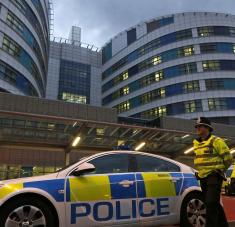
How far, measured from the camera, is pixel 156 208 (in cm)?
520

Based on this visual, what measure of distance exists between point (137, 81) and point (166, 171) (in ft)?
171

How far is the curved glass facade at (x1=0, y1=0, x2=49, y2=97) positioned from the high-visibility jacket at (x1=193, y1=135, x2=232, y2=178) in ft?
96.8

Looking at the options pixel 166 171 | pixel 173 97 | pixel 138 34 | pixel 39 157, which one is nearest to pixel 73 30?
pixel 138 34

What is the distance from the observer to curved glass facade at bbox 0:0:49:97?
108ft

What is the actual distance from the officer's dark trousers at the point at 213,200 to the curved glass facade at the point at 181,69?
4463 centimetres

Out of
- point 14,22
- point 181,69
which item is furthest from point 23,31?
point 181,69

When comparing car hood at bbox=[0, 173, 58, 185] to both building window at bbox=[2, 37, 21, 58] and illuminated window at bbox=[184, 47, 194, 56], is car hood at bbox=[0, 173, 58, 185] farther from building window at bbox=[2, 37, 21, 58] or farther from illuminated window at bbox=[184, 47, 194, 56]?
illuminated window at bbox=[184, 47, 194, 56]

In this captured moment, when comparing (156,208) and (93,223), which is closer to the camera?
(93,223)

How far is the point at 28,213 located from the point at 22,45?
1349 inches

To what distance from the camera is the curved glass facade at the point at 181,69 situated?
49.3m

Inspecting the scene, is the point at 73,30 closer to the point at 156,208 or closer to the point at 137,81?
the point at 137,81

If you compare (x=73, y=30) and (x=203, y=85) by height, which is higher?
(x=73, y=30)

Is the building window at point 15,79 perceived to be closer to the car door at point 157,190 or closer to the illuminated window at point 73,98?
the car door at point 157,190

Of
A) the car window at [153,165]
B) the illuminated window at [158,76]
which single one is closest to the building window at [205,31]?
the illuminated window at [158,76]
